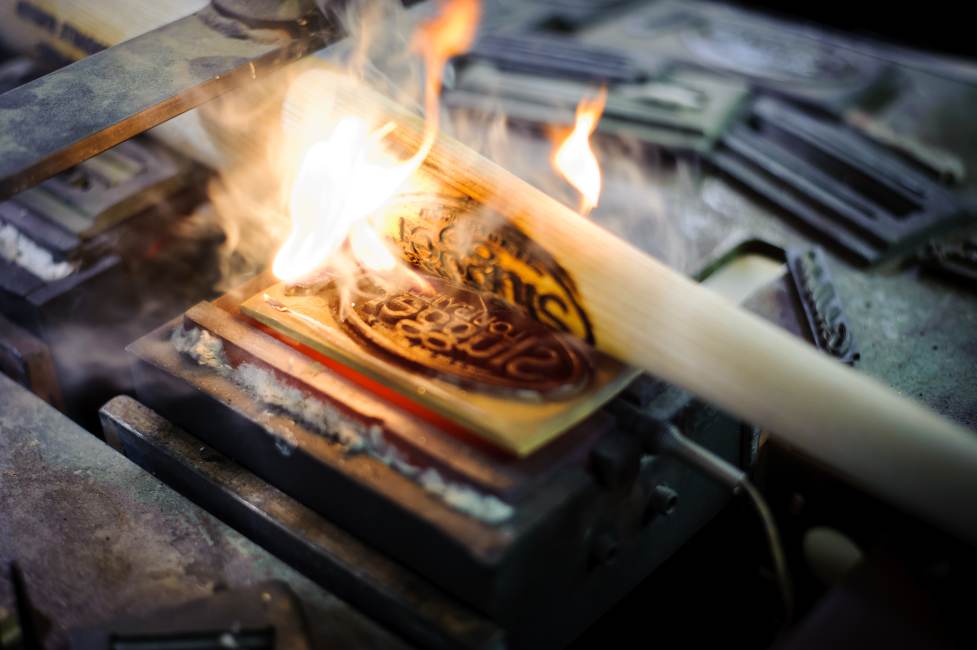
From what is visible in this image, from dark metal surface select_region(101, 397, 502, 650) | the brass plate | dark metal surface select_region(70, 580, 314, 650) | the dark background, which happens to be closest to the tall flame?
the brass plate

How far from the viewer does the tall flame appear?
196 cm

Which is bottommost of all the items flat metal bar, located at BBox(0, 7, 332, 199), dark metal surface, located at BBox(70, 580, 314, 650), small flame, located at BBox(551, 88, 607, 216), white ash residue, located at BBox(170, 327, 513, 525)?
dark metal surface, located at BBox(70, 580, 314, 650)

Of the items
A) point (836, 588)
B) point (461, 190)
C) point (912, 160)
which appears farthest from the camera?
point (912, 160)

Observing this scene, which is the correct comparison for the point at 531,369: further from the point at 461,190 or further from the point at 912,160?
the point at 912,160

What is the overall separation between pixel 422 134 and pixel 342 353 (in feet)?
1.77

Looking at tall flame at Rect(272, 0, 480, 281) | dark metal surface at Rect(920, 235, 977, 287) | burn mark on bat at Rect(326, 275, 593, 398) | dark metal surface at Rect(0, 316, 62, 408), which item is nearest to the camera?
burn mark on bat at Rect(326, 275, 593, 398)

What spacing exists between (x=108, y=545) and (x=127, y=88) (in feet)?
3.25

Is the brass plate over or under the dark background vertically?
over

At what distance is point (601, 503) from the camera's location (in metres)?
1.75

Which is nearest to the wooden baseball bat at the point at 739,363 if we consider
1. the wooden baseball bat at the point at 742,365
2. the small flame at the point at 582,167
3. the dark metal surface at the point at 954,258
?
the wooden baseball bat at the point at 742,365

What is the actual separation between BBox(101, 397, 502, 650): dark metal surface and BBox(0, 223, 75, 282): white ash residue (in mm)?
630

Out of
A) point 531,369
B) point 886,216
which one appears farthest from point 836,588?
point 886,216

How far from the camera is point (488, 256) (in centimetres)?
186

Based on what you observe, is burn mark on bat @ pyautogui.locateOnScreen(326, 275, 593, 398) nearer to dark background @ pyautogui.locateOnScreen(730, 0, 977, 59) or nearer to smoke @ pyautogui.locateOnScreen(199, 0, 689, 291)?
smoke @ pyautogui.locateOnScreen(199, 0, 689, 291)
